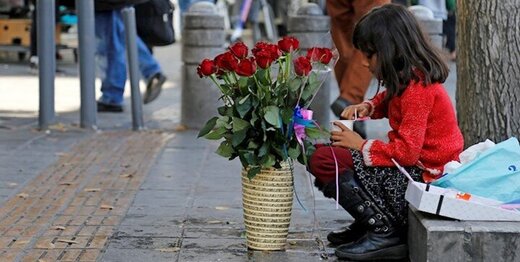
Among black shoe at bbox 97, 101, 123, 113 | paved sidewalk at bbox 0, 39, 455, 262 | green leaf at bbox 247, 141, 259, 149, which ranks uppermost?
green leaf at bbox 247, 141, 259, 149

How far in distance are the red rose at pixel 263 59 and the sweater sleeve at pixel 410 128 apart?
23.5 inches

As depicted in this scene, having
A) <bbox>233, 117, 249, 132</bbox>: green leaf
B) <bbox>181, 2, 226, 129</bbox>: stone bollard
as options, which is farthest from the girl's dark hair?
<bbox>181, 2, 226, 129</bbox>: stone bollard

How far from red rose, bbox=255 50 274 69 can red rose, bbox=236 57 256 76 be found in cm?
3

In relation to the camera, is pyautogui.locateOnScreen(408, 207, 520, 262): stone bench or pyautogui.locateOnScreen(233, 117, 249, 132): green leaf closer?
pyautogui.locateOnScreen(408, 207, 520, 262): stone bench

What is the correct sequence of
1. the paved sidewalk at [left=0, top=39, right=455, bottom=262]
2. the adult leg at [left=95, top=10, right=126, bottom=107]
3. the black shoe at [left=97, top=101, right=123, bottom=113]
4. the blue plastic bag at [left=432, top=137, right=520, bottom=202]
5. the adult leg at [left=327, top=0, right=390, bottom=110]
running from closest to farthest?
the blue plastic bag at [left=432, top=137, right=520, bottom=202] < the paved sidewalk at [left=0, top=39, right=455, bottom=262] < the adult leg at [left=327, top=0, right=390, bottom=110] < the adult leg at [left=95, top=10, right=126, bottom=107] < the black shoe at [left=97, top=101, right=123, bottom=113]

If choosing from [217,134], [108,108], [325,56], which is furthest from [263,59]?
[108,108]

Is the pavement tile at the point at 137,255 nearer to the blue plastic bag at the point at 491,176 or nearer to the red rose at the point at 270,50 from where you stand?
the red rose at the point at 270,50

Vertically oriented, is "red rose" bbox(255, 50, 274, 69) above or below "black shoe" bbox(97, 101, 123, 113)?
above

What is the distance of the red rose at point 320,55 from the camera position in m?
4.93

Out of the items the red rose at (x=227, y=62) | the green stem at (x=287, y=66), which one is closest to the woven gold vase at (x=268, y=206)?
the green stem at (x=287, y=66)

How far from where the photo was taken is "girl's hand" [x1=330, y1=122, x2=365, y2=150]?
5016mm

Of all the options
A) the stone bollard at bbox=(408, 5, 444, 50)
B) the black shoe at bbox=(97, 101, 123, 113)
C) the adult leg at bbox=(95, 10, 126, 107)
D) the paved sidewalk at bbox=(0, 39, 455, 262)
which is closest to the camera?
the paved sidewalk at bbox=(0, 39, 455, 262)

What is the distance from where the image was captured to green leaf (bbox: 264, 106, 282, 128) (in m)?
4.82

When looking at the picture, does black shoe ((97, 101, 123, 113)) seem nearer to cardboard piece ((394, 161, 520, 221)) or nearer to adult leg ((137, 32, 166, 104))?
adult leg ((137, 32, 166, 104))
